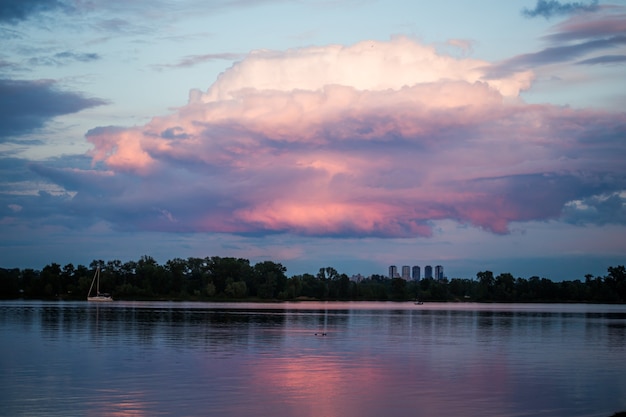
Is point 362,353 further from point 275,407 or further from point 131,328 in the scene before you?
point 131,328

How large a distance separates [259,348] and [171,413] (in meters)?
26.9

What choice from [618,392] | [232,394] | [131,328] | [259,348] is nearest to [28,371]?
[232,394]

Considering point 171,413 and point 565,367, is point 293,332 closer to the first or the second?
point 565,367

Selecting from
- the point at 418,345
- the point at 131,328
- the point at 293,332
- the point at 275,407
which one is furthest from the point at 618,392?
the point at 131,328

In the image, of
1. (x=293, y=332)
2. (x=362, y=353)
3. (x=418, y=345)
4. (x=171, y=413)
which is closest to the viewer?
(x=171, y=413)

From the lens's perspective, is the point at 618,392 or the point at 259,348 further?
the point at 259,348

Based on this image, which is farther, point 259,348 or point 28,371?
point 259,348

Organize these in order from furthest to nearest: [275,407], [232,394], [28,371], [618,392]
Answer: [28,371] → [618,392] → [232,394] → [275,407]

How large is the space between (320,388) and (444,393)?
17.6 ft

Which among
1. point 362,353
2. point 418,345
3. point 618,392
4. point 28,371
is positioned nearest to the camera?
point 618,392

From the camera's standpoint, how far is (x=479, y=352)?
5325 centimetres

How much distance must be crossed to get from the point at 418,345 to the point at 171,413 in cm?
3504

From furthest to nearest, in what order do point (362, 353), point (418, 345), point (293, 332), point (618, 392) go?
point (293, 332)
point (418, 345)
point (362, 353)
point (618, 392)

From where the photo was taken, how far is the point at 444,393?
3309 centimetres
